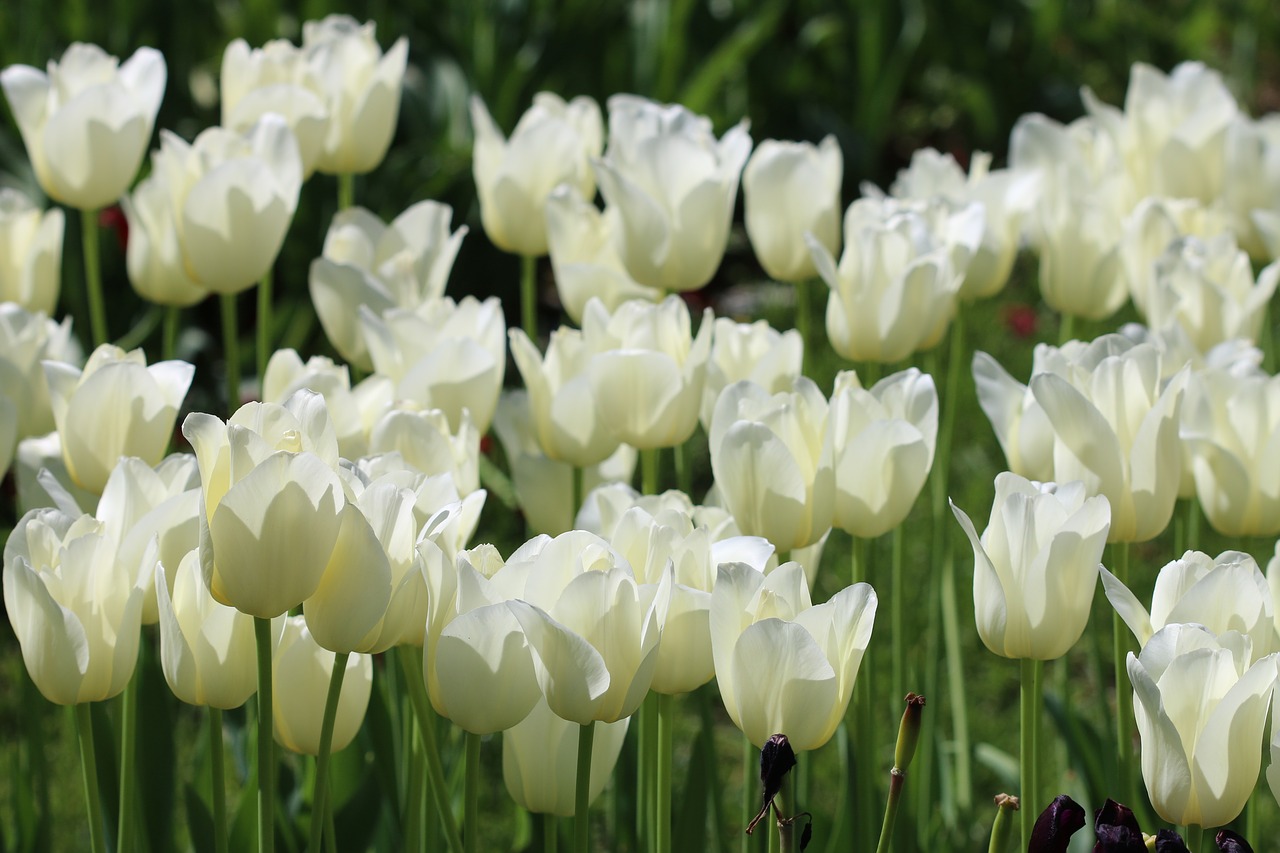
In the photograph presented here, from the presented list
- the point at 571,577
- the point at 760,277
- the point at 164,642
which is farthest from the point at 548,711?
the point at 760,277

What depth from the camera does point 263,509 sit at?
0.99m

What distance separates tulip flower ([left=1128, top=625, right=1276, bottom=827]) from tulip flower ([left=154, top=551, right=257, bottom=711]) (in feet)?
2.30

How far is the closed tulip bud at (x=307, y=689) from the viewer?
1261 mm

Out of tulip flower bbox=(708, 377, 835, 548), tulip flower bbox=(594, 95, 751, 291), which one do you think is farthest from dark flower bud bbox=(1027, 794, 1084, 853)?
tulip flower bbox=(594, 95, 751, 291)

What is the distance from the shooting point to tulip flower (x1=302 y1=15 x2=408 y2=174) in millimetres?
2166

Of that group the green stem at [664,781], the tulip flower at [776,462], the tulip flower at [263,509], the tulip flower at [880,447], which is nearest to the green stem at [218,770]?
the tulip flower at [263,509]

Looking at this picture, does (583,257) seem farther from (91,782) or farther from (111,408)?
(91,782)

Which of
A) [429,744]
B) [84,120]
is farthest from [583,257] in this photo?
[429,744]

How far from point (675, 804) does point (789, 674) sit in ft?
2.56

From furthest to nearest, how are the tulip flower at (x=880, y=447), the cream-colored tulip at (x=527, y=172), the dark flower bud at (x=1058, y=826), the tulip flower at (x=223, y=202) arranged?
the cream-colored tulip at (x=527, y=172), the tulip flower at (x=223, y=202), the tulip flower at (x=880, y=447), the dark flower bud at (x=1058, y=826)

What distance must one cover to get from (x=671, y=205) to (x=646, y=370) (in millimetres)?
426

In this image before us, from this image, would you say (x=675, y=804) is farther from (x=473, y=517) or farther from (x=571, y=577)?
(x=571, y=577)

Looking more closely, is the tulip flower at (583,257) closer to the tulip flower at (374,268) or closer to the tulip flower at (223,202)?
the tulip flower at (374,268)

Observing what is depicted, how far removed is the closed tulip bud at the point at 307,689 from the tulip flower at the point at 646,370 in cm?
40
